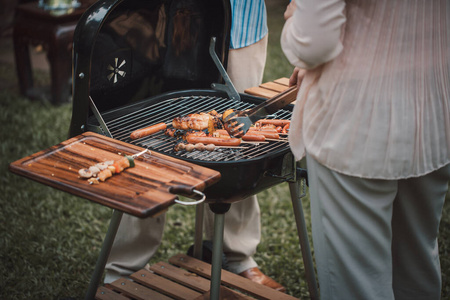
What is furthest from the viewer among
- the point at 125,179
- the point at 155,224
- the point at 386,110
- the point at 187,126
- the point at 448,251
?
the point at 448,251

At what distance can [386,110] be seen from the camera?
1683 millimetres

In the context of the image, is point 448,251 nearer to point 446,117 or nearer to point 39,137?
point 446,117

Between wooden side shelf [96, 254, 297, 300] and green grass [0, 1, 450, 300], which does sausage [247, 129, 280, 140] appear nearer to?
wooden side shelf [96, 254, 297, 300]

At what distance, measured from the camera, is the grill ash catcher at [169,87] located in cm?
209

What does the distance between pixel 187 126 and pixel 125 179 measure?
550 mm

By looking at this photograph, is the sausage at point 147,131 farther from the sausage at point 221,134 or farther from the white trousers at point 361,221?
the white trousers at point 361,221

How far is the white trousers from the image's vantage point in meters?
1.80

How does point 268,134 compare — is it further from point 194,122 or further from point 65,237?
point 65,237

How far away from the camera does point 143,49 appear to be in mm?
2562

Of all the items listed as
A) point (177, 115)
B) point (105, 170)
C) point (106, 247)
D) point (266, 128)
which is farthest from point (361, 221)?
point (106, 247)

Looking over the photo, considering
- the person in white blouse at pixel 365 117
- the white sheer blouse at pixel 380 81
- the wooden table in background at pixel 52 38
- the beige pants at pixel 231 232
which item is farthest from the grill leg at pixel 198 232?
the wooden table in background at pixel 52 38

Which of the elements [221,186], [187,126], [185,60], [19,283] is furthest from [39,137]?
[221,186]

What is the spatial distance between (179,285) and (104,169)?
125 centimetres

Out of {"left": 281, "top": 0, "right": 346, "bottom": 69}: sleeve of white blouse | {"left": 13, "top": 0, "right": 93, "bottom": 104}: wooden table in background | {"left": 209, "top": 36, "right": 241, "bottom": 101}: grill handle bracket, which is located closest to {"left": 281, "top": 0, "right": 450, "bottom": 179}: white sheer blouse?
{"left": 281, "top": 0, "right": 346, "bottom": 69}: sleeve of white blouse
